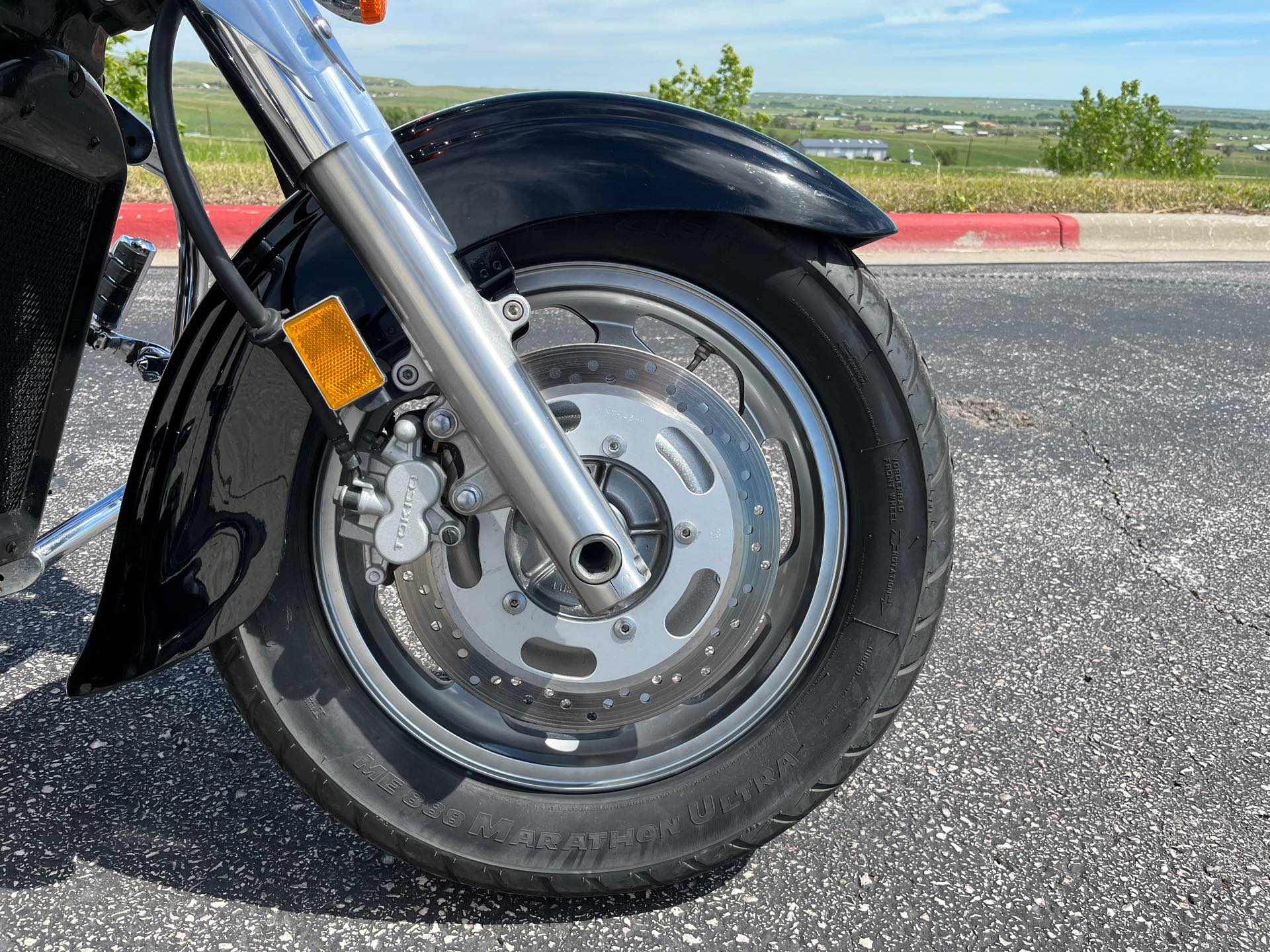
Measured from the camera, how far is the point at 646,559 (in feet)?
4.94

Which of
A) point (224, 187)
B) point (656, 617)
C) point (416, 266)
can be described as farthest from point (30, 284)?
point (224, 187)

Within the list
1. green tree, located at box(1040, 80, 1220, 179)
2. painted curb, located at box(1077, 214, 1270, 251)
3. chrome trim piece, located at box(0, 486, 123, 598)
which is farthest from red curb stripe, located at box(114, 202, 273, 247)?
green tree, located at box(1040, 80, 1220, 179)

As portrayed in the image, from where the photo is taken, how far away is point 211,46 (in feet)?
4.05

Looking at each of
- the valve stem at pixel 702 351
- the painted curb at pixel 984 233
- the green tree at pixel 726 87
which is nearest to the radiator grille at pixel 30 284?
the valve stem at pixel 702 351

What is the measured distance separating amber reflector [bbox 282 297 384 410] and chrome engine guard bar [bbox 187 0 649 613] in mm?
70

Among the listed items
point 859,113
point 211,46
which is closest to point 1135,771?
point 211,46

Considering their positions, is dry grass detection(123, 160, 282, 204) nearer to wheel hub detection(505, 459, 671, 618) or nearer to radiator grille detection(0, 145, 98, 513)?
radiator grille detection(0, 145, 98, 513)

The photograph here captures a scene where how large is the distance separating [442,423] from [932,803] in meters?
1.04

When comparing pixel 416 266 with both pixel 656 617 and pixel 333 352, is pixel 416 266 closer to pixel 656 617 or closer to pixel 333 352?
pixel 333 352

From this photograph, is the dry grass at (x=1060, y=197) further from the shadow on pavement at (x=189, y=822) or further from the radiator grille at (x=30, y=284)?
the radiator grille at (x=30, y=284)

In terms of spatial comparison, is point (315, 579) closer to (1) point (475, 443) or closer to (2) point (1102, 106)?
(1) point (475, 443)

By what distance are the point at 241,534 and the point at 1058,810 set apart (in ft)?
4.42

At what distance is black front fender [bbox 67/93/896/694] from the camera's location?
4.40ft

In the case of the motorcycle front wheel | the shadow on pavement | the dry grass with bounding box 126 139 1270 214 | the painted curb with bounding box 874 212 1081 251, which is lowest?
the shadow on pavement
